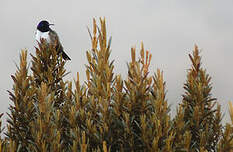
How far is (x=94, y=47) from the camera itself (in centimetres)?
650

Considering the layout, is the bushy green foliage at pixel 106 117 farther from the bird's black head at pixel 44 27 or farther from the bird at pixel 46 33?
the bird's black head at pixel 44 27

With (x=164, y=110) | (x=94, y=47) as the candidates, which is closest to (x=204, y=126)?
(x=164, y=110)

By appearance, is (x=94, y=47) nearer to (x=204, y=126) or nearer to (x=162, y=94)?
A: (x=162, y=94)

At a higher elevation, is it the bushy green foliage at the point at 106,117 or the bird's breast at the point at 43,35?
the bird's breast at the point at 43,35

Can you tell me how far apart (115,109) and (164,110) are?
85 centimetres

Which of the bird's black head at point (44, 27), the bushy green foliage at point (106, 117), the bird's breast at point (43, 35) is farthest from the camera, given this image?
the bird's black head at point (44, 27)

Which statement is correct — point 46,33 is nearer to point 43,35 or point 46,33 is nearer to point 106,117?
point 43,35

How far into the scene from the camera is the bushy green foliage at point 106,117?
5.78 meters

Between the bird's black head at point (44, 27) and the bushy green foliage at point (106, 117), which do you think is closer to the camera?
the bushy green foliage at point (106, 117)

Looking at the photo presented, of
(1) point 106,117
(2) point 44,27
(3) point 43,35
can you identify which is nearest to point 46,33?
(3) point 43,35

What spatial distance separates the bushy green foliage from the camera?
5.78 metres

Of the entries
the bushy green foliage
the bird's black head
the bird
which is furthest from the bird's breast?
the bushy green foliage

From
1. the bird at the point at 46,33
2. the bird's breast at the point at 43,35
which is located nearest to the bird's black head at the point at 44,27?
the bird at the point at 46,33

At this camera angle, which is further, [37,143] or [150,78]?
[150,78]
